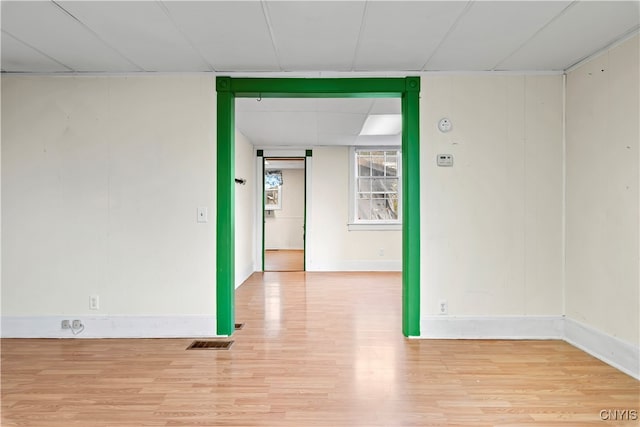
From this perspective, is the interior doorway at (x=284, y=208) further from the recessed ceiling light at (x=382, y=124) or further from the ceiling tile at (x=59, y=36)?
the ceiling tile at (x=59, y=36)

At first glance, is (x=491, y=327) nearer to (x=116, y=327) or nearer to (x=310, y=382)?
(x=310, y=382)

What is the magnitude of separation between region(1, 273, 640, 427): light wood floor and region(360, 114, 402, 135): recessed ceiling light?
8.71 feet

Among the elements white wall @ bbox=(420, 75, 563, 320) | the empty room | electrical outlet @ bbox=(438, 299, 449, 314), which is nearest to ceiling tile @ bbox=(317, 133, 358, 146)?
the empty room

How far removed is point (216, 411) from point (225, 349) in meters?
0.93

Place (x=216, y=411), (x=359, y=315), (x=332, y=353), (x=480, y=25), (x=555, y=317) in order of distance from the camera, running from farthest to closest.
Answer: (x=359, y=315)
(x=555, y=317)
(x=332, y=353)
(x=480, y=25)
(x=216, y=411)

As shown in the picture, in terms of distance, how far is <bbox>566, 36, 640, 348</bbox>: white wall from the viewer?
2.50 meters

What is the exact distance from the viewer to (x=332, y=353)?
2883 mm

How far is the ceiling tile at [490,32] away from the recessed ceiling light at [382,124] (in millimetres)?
1601

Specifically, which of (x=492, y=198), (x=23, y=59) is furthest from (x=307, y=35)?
(x=23, y=59)

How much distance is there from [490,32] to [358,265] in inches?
192

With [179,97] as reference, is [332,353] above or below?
below

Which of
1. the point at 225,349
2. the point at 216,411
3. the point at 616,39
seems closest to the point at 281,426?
the point at 216,411

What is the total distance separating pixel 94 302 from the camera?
321 cm

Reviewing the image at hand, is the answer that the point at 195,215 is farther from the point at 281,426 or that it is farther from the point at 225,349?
the point at 281,426
